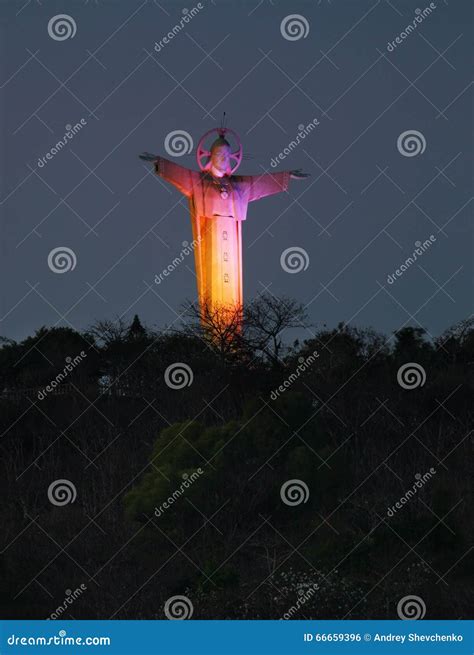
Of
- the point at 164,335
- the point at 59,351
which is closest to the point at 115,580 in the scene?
the point at 164,335

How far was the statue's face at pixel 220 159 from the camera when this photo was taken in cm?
3559

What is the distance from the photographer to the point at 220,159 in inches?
1405

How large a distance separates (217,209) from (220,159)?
5.92 ft

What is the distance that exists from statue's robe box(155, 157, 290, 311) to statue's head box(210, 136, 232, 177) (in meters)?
0.28

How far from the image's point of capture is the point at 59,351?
33.1m

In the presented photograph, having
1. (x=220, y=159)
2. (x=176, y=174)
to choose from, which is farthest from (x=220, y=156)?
(x=176, y=174)

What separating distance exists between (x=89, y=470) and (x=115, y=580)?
15.1 feet

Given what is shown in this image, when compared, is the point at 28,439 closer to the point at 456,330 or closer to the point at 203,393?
the point at 203,393

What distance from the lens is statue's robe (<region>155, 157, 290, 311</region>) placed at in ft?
115

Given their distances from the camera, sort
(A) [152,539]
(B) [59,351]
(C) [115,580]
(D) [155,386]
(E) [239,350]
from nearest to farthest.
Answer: (C) [115,580], (A) [152,539], (D) [155,386], (E) [239,350], (B) [59,351]

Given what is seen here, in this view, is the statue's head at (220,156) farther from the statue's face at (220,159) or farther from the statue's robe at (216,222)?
the statue's robe at (216,222)

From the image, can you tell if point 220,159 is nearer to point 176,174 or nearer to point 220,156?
point 220,156

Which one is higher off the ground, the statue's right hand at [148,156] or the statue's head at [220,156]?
the statue's head at [220,156]

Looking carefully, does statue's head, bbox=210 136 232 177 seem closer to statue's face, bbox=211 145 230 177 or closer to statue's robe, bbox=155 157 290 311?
statue's face, bbox=211 145 230 177
